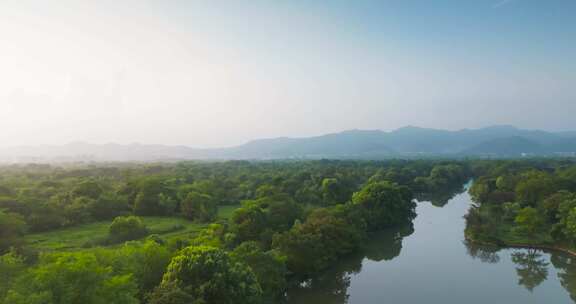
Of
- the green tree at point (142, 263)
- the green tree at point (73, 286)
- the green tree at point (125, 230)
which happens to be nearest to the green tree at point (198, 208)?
the green tree at point (125, 230)

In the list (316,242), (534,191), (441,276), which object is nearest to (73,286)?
(316,242)

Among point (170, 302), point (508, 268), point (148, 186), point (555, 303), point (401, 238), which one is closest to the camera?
point (170, 302)

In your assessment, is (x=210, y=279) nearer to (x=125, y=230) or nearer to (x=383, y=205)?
(x=125, y=230)

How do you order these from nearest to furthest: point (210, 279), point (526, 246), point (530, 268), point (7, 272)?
point (7, 272) → point (210, 279) → point (530, 268) → point (526, 246)

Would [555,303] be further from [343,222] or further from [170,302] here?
[170,302]

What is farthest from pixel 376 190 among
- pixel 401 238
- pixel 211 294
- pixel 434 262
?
pixel 211 294
